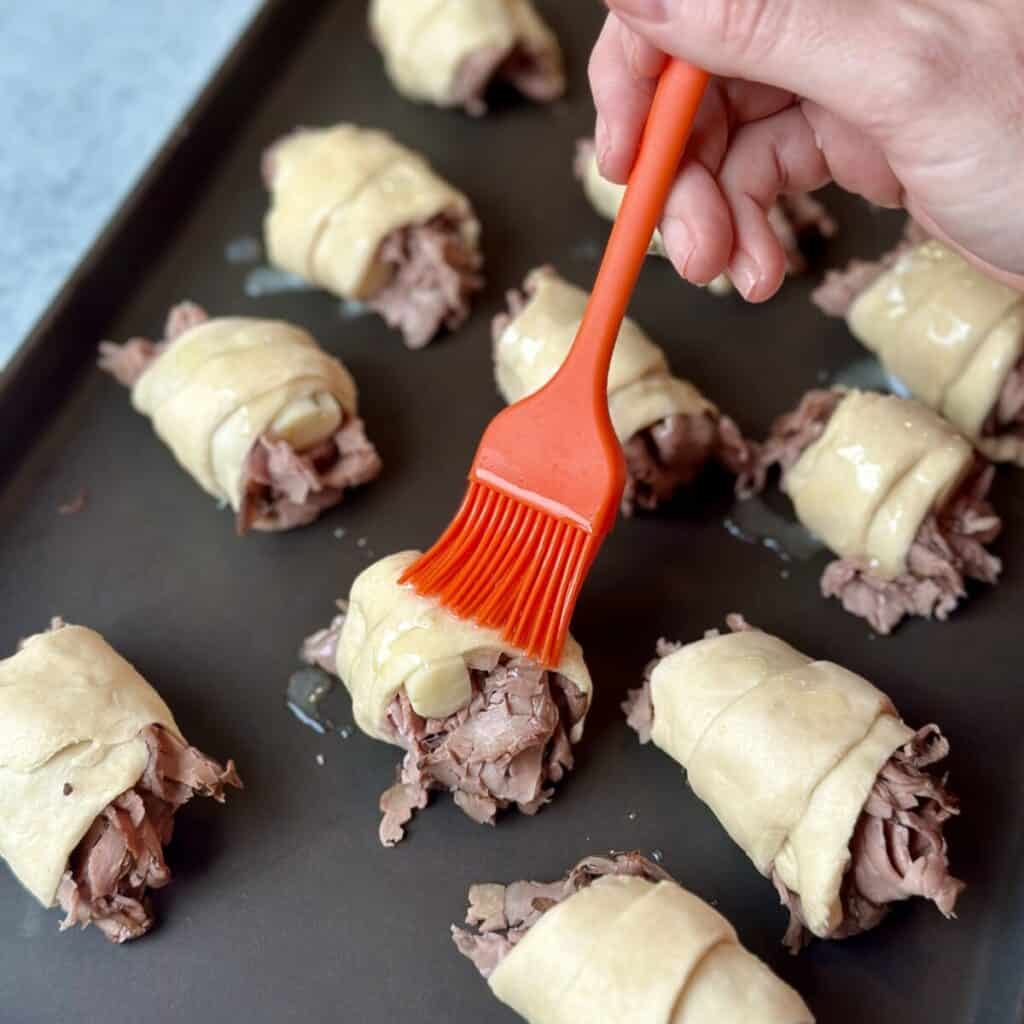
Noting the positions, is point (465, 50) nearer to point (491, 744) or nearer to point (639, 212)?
point (639, 212)

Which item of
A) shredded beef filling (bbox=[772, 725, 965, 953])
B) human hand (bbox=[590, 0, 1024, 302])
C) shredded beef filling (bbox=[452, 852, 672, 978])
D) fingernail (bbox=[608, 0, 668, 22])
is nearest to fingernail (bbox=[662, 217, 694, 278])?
human hand (bbox=[590, 0, 1024, 302])

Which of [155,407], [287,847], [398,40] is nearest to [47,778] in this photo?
[287,847]

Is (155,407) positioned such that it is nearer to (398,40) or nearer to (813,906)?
(398,40)

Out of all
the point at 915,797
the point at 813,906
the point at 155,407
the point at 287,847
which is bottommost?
the point at 287,847

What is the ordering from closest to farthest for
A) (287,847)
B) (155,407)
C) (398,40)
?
1. (287,847)
2. (155,407)
3. (398,40)

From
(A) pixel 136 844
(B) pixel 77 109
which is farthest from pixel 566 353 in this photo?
(B) pixel 77 109

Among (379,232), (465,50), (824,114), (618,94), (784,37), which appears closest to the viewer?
(784,37)
